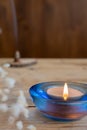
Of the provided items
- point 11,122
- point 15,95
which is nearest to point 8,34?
point 15,95

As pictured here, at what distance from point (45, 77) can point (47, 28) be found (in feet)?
4.65

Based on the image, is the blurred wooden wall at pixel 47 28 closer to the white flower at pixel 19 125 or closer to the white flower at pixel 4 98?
the white flower at pixel 4 98

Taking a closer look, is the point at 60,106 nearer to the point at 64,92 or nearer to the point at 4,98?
the point at 64,92

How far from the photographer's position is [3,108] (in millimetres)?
718

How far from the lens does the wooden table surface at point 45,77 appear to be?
64cm

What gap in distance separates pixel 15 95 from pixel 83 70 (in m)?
0.41

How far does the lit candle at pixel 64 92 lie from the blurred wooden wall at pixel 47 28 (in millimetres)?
1721

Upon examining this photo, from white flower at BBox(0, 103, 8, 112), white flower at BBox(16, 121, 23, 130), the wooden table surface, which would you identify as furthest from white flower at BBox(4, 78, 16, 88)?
white flower at BBox(16, 121, 23, 130)

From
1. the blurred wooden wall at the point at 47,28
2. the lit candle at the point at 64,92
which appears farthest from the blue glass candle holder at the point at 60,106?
the blurred wooden wall at the point at 47,28

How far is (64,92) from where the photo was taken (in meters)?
0.66

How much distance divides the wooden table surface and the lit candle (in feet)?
0.20

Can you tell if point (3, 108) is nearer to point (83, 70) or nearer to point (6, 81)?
point (6, 81)

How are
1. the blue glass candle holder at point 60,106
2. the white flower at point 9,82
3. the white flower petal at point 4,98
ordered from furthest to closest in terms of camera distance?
the white flower at point 9,82 < the white flower petal at point 4,98 < the blue glass candle holder at point 60,106

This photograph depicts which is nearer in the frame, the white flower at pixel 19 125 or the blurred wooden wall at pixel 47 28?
the white flower at pixel 19 125
